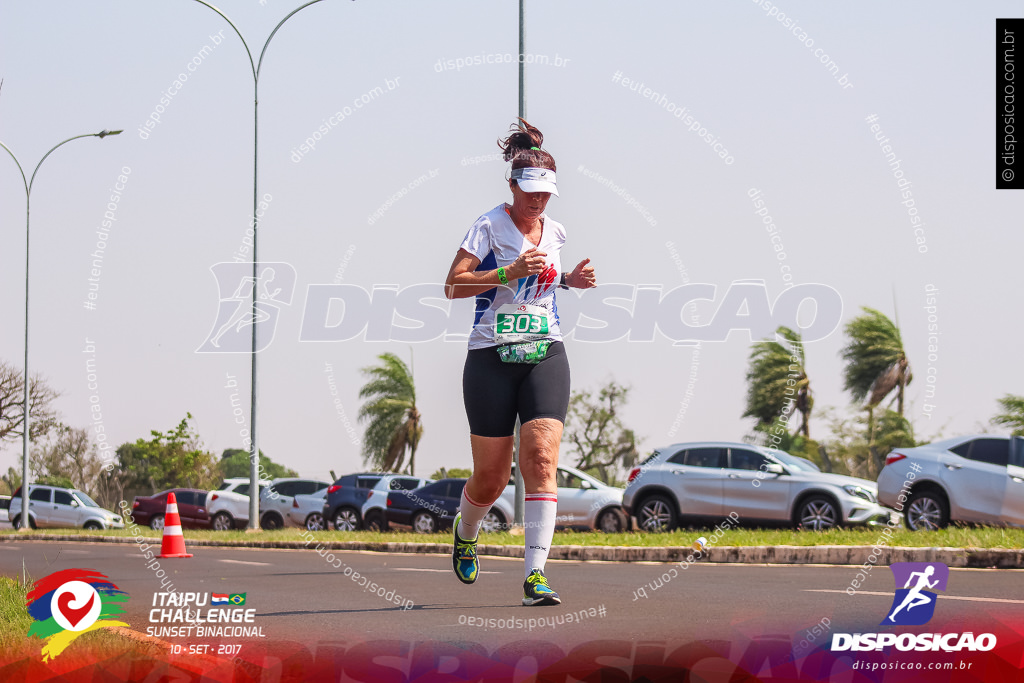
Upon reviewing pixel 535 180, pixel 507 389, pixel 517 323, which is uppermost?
pixel 535 180

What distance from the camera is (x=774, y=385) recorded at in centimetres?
4034

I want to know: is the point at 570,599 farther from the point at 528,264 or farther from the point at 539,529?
the point at 528,264

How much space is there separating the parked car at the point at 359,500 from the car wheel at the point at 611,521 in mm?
4627

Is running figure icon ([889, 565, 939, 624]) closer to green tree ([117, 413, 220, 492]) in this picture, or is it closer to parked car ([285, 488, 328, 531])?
parked car ([285, 488, 328, 531])

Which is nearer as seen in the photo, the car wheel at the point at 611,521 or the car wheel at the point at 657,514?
the car wheel at the point at 657,514

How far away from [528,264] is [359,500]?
60.1 ft

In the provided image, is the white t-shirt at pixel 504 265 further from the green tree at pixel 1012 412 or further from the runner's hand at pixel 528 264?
the green tree at pixel 1012 412

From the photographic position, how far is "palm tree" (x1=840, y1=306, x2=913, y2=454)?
3841 centimetres

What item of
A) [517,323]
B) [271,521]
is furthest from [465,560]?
[271,521]

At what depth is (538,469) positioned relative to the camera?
573 cm

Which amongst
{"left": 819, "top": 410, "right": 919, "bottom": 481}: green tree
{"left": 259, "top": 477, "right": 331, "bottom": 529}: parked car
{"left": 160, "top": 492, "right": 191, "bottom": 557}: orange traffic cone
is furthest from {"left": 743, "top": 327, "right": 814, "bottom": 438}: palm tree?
{"left": 160, "top": 492, "right": 191, "bottom": 557}: orange traffic cone

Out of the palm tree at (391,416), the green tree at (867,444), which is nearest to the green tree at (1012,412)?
the green tree at (867,444)

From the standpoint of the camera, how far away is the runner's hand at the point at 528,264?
17.5ft

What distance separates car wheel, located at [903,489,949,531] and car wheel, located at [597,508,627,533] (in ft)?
20.6
